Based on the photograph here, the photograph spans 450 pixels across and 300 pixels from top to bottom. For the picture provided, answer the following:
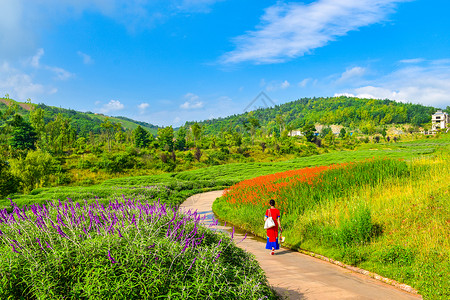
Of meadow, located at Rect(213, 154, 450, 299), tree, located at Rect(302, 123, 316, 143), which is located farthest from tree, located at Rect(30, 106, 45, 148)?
tree, located at Rect(302, 123, 316, 143)

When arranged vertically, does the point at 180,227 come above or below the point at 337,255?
above

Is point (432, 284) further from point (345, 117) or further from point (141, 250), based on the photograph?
point (345, 117)

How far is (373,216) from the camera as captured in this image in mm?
7156

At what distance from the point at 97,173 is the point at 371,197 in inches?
1386

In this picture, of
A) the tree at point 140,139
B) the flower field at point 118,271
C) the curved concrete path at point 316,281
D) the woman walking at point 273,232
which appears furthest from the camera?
the tree at point 140,139

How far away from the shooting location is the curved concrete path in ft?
14.7

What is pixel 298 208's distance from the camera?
907 cm

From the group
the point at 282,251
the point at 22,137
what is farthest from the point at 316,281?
the point at 22,137

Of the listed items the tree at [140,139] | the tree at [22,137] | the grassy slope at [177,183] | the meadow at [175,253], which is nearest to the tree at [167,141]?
the tree at [140,139]

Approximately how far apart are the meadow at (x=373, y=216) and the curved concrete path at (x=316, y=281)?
41 cm

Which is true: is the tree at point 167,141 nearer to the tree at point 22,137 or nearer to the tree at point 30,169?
the tree at point 22,137

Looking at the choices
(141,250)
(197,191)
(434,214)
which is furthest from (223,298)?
(197,191)

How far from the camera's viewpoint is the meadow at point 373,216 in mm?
5241

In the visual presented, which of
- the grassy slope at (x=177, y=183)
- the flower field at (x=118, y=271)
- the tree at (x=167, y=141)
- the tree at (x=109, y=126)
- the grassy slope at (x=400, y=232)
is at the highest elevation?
the tree at (x=109, y=126)
